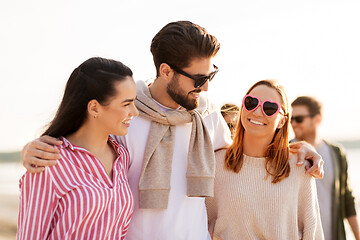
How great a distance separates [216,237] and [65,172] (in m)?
1.28

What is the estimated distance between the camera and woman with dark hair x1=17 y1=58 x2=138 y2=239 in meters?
2.44

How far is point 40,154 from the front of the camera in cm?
248

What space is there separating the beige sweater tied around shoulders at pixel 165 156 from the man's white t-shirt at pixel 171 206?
6 centimetres

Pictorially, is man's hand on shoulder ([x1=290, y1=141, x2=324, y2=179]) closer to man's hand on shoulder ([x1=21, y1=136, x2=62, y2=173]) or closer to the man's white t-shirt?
the man's white t-shirt

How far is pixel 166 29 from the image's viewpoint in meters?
3.36

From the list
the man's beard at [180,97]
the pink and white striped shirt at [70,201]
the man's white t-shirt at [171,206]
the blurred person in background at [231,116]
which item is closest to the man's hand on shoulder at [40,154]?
the pink and white striped shirt at [70,201]

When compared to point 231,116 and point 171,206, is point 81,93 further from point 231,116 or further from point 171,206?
point 231,116

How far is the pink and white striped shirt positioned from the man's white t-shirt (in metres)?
0.38

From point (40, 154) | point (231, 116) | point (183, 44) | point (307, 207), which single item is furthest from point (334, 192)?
point (40, 154)

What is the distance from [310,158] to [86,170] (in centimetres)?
151

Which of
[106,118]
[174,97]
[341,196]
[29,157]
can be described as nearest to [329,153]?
[341,196]

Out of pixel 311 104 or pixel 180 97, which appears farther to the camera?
pixel 311 104

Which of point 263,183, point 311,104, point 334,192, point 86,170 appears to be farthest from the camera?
point 311,104

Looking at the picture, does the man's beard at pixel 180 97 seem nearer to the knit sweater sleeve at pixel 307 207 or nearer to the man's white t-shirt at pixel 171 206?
the man's white t-shirt at pixel 171 206
